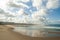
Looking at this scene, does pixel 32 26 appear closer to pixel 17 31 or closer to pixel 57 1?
pixel 17 31

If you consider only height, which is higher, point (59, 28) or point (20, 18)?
point (20, 18)

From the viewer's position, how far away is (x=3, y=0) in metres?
1.93

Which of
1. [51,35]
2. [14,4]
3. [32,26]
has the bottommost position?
[51,35]

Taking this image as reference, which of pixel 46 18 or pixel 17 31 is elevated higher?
pixel 46 18

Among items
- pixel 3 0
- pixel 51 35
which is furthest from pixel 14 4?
pixel 51 35

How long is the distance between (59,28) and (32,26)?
334mm

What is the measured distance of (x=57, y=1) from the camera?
1.92 metres

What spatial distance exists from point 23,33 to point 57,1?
1.90 ft

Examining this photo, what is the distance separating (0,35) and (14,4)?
423 millimetres

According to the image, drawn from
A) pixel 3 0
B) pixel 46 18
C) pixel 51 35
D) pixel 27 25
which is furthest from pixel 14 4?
pixel 51 35

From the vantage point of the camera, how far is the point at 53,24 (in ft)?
6.22

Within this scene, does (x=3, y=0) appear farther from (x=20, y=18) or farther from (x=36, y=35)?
(x=36, y=35)

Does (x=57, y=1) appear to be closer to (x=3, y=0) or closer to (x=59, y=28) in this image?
(x=59, y=28)

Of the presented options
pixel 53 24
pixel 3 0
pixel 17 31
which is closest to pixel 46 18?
pixel 53 24
